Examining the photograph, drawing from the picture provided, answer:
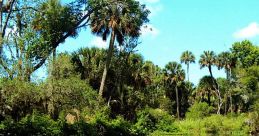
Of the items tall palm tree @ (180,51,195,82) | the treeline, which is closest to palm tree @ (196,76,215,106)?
tall palm tree @ (180,51,195,82)

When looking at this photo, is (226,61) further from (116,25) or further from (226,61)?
(116,25)

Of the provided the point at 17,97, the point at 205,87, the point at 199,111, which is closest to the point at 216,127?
the point at 199,111

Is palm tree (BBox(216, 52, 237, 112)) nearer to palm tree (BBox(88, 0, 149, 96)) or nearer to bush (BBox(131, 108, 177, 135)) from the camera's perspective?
bush (BBox(131, 108, 177, 135))

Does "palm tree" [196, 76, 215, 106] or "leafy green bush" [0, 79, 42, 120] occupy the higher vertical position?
"palm tree" [196, 76, 215, 106]

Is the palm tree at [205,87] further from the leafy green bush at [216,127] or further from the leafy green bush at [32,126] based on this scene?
the leafy green bush at [32,126]

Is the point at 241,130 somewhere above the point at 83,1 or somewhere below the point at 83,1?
below

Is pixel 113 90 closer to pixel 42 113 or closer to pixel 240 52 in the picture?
pixel 42 113

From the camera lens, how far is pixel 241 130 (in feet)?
141

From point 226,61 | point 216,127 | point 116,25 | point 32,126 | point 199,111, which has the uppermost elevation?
point 226,61

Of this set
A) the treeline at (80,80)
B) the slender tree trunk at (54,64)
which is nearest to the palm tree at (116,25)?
the treeline at (80,80)

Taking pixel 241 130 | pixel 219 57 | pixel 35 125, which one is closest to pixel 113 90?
pixel 241 130

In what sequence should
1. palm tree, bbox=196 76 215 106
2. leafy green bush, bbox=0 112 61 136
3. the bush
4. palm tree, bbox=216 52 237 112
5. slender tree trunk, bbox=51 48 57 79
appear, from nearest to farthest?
1. leafy green bush, bbox=0 112 61 136
2. slender tree trunk, bbox=51 48 57 79
3. the bush
4. palm tree, bbox=216 52 237 112
5. palm tree, bbox=196 76 215 106

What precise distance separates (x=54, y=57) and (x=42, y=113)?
10.1 ft

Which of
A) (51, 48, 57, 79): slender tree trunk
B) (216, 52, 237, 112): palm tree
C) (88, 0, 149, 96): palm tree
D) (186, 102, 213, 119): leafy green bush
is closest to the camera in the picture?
(51, 48, 57, 79): slender tree trunk
